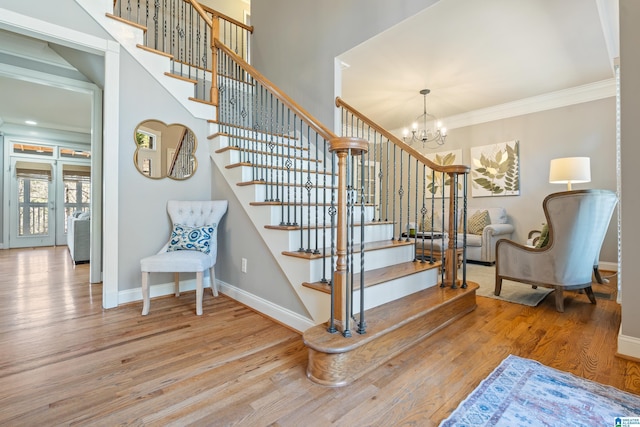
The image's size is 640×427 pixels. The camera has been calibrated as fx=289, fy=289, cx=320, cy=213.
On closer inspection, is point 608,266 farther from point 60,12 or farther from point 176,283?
point 60,12

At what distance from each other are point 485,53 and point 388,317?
3410mm

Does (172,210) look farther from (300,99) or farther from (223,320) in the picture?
(300,99)

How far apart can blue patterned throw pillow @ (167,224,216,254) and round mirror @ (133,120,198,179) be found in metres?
0.64

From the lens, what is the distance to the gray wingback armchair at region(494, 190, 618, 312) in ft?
7.94

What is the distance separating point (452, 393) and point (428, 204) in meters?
5.28

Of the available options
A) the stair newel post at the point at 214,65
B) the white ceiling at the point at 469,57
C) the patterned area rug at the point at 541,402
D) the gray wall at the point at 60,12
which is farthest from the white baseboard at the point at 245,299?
the white ceiling at the point at 469,57

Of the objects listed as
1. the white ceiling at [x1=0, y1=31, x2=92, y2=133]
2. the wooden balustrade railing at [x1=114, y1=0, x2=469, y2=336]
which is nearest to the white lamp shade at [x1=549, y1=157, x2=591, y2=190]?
the wooden balustrade railing at [x1=114, y1=0, x2=469, y2=336]

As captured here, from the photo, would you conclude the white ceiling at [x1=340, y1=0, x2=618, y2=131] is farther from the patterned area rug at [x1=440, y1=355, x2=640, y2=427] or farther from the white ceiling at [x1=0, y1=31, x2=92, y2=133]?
the white ceiling at [x1=0, y1=31, x2=92, y2=133]

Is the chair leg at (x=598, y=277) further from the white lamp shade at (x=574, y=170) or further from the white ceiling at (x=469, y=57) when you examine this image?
the white ceiling at (x=469, y=57)

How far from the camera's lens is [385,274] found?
7.26 ft

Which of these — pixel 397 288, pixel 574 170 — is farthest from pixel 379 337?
pixel 574 170

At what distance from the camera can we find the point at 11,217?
6.35 meters

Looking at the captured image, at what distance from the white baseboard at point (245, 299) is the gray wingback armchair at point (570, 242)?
2217 mm

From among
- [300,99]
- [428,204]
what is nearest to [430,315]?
[300,99]
